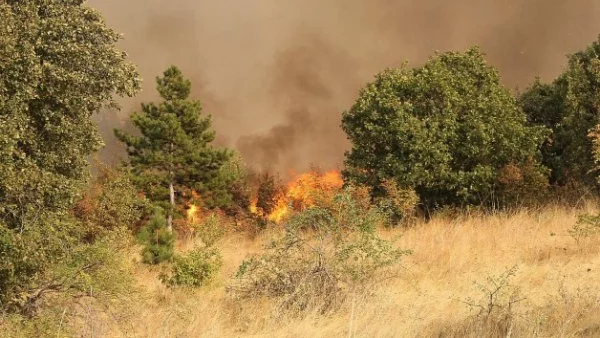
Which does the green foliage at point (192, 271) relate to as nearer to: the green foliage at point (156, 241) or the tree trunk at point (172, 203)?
the green foliage at point (156, 241)

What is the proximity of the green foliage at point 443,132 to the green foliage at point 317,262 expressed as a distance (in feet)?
41.7

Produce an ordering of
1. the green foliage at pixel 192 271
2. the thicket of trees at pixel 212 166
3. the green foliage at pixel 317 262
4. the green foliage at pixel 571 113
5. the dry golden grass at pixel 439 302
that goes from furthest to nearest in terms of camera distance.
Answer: the green foliage at pixel 571 113 < the green foliage at pixel 192 271 < the green foliage at pixel 317 262 < the thicket of trees at pixel 212 166 < the dry golden grass at pixel 439 302

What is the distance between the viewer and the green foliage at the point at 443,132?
24.1 metres

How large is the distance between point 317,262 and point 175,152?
27.5 m

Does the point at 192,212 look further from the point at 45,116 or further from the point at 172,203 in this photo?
the point at 45,116

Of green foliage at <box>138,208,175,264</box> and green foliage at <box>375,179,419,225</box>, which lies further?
green foliage at <box>375,179,419,225</box>

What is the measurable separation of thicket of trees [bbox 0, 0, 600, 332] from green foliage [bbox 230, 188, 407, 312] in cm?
4

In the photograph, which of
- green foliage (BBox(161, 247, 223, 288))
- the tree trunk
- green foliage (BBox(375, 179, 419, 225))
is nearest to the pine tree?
the tree trunk

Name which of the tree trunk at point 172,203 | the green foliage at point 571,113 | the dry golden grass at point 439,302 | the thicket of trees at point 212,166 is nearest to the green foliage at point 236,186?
the thicket of trees at point 212,166

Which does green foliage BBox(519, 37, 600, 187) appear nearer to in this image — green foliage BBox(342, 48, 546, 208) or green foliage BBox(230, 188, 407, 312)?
green foliage BBox(342, 48, 546, 208)

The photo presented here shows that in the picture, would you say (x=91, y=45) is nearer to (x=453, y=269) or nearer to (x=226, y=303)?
(x=226, y=303)

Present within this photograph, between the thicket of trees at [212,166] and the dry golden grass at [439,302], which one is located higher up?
the thicket of trees at [212,166]

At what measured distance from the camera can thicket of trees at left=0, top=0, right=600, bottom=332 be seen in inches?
364

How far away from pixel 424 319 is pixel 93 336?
4.94 metres
